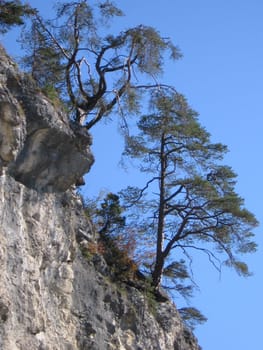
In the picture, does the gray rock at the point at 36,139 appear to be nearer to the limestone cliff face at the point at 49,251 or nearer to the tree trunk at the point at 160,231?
the limestone cliff face at the point at 49,251

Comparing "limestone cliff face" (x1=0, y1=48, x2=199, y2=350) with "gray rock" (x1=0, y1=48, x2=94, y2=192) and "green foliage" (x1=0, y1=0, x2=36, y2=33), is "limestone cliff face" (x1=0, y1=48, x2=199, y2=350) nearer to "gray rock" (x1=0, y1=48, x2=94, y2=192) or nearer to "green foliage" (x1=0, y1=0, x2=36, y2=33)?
"gray rock" (x1=0, y1=48, x2=94, y2=192)

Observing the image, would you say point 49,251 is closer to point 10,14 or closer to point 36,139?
point 36,139

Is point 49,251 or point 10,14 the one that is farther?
point 10,14

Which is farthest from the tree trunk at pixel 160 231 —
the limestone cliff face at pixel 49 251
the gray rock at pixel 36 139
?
the gray rock at pixel 36 139

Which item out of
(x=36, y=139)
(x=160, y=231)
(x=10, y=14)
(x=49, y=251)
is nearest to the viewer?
(x=36, y=139)

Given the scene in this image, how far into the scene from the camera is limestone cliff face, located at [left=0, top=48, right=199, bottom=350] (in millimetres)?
14164

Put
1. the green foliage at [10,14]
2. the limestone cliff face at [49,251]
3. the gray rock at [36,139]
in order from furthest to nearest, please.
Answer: the green foliage at [10,14]
the gray rock at [36,139]
the limestone cliff face at [49,251]

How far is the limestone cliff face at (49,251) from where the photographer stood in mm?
14164

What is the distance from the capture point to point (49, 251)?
51.8ft

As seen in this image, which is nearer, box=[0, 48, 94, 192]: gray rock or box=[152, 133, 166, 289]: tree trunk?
box=[0, 48, 94, 192]: gray rock

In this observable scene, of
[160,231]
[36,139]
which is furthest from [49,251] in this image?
[160,231]

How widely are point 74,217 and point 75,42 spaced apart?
5.15 metres

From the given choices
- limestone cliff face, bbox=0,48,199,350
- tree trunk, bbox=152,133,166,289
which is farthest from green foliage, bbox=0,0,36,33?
tree trunk, bbox=152,133,166,289

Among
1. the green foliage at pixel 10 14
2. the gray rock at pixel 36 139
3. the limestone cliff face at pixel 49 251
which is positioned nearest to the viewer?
the limestone cliff face at pixel 49 251
